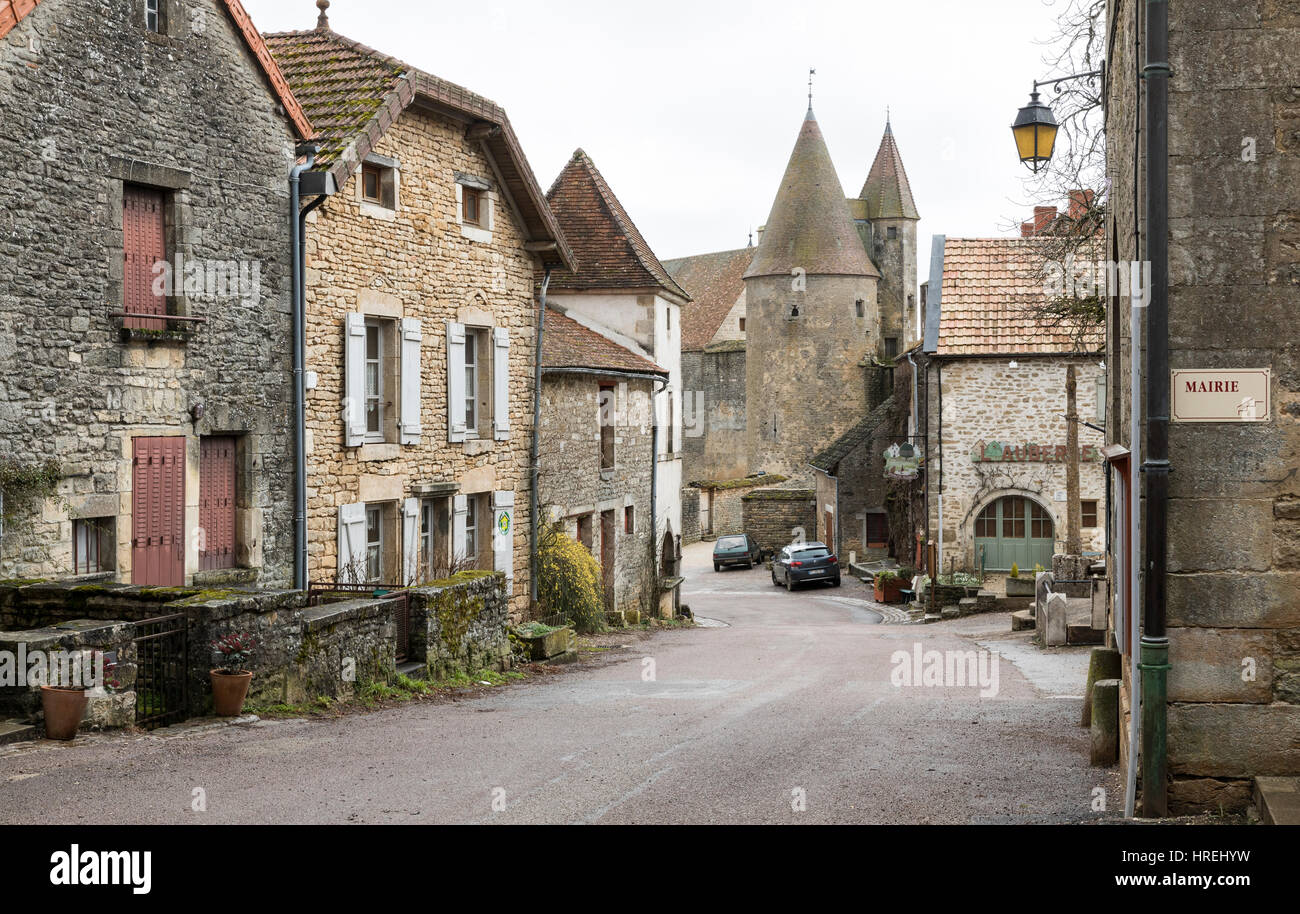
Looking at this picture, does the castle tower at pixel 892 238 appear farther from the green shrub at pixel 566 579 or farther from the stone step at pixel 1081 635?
the stone step at pixel 1081 635

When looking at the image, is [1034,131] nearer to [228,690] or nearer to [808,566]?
[228,690]

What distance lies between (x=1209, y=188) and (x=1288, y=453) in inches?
53.2

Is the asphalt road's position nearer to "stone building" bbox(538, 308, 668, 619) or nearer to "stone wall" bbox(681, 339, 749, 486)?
"stone building" bbox(538, 308, 668, 619)

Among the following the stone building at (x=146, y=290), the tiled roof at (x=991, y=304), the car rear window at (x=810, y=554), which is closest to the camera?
the stone building at (x=146, y=290)

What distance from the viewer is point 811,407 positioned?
5372 centimetres

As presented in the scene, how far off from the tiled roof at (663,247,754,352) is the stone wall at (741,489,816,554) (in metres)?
15.4

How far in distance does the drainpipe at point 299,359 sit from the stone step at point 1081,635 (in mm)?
9758

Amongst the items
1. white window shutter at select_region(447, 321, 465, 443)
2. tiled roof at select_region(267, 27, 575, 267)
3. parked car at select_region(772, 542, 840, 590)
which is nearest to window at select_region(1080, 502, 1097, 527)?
parked car at select_region(772, 542, 840, 590)

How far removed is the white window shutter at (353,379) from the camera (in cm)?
1482

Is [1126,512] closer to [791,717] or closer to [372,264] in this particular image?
[791,717]

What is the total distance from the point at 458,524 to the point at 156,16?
7.55 m

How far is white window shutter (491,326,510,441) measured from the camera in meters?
18.1

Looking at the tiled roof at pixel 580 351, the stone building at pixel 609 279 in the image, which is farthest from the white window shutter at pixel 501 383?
the stone building at pixel 609 279
